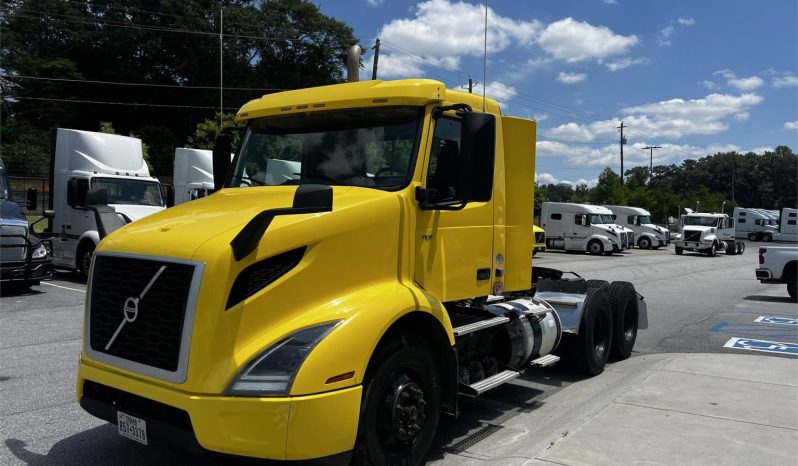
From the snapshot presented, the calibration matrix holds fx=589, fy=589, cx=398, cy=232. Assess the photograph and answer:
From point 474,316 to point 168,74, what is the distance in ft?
210

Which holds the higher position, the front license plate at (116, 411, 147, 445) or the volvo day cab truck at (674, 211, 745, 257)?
the volvo day cab truck at (674, 211, 745, 257)

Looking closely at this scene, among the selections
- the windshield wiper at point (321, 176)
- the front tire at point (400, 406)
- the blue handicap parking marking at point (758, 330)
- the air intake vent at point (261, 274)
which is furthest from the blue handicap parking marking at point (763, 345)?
the air intake vent at point (261, 274)

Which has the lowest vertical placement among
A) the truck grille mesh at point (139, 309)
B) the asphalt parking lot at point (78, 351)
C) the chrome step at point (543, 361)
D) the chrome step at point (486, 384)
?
the asphalt parking lot at point (78, 351)

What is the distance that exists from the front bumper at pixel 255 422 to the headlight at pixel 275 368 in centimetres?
5

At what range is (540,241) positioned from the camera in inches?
1057

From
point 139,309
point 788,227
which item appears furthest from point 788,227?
point 139,309

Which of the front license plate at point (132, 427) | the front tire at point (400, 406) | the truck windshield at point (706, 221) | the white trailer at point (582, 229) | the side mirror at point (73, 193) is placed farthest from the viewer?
the truck windshield at point (706, 221)

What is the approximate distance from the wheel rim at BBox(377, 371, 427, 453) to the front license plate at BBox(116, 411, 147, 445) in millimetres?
1346

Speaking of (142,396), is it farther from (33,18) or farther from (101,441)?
(33,18)

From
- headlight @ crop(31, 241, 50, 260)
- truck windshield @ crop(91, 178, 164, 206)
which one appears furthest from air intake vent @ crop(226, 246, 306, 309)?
truck windshield @ crop(91, 178, 164, 206)

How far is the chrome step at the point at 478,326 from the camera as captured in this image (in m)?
4.51

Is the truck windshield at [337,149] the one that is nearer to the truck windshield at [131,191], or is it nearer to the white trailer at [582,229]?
the truck windshield at [131,191]

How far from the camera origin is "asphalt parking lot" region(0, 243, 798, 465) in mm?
4422

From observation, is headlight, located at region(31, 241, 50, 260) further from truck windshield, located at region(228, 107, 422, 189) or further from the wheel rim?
the wheel rim
